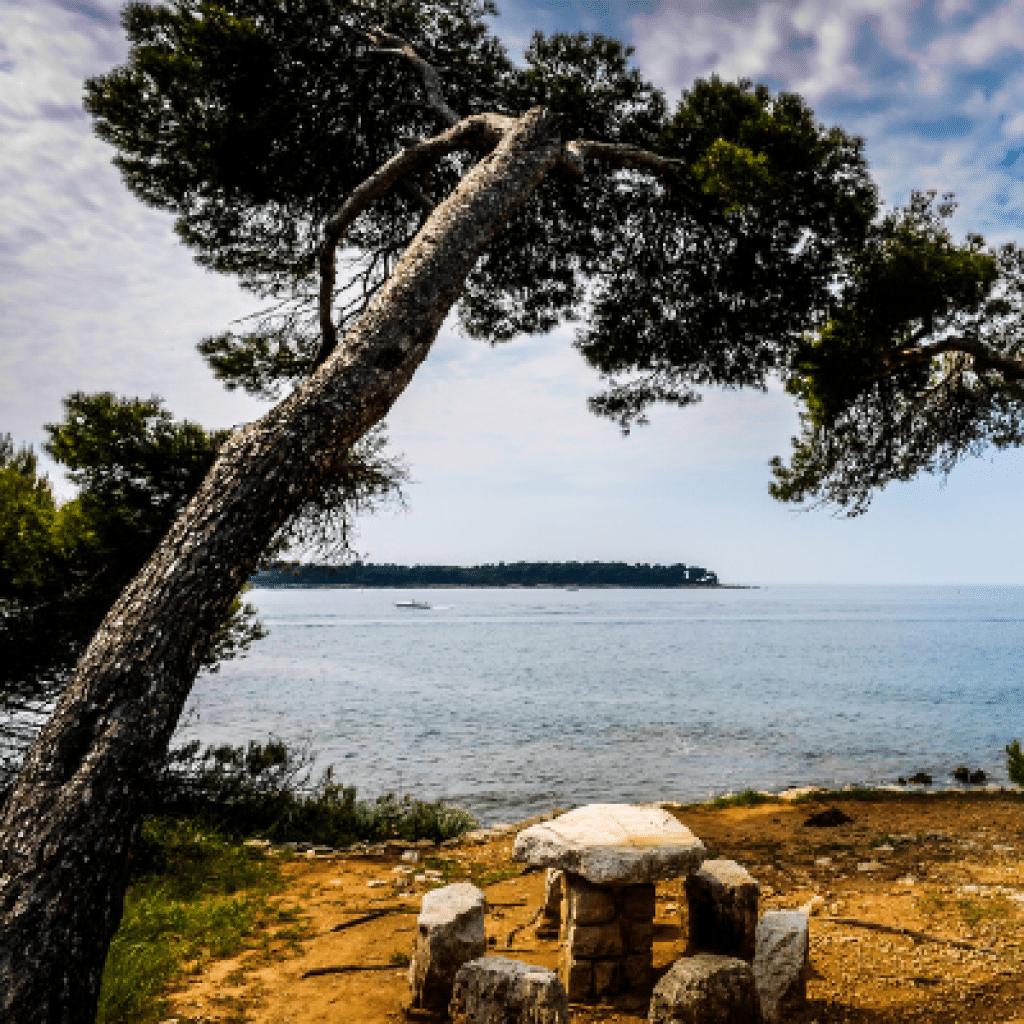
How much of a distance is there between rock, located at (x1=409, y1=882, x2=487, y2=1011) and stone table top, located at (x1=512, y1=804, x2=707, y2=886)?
1.56 feet

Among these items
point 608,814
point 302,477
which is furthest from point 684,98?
point 608,814

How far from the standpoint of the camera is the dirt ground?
144 inches

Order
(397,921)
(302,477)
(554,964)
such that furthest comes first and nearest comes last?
(397,921) < (554,964) < (302,477)

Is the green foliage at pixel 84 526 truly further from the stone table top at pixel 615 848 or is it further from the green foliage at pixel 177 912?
the stone table top at pixel 615 848

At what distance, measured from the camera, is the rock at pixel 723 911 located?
13.7 feet

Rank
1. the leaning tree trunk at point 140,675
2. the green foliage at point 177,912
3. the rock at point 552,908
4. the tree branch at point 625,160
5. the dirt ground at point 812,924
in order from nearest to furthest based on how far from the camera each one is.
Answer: the leaning tree trunk at point 140,675
the dirt ground at point 812,924
the green foliage at point 177,912
the rock at point 552,908
the tree branch at point 625,160

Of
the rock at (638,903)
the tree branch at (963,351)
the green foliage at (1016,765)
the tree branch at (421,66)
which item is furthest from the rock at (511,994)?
the green foliage at (1016,765)

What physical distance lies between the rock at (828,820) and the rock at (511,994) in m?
5.63

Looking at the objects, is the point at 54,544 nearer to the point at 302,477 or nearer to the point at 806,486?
the point at 302,477

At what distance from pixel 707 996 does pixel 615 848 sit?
80cm

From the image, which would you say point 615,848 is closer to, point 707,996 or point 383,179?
point 707,996

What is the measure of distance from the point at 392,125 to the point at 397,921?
851 centimetres

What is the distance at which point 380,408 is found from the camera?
439 centimetres

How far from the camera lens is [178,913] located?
A: 507 cm
